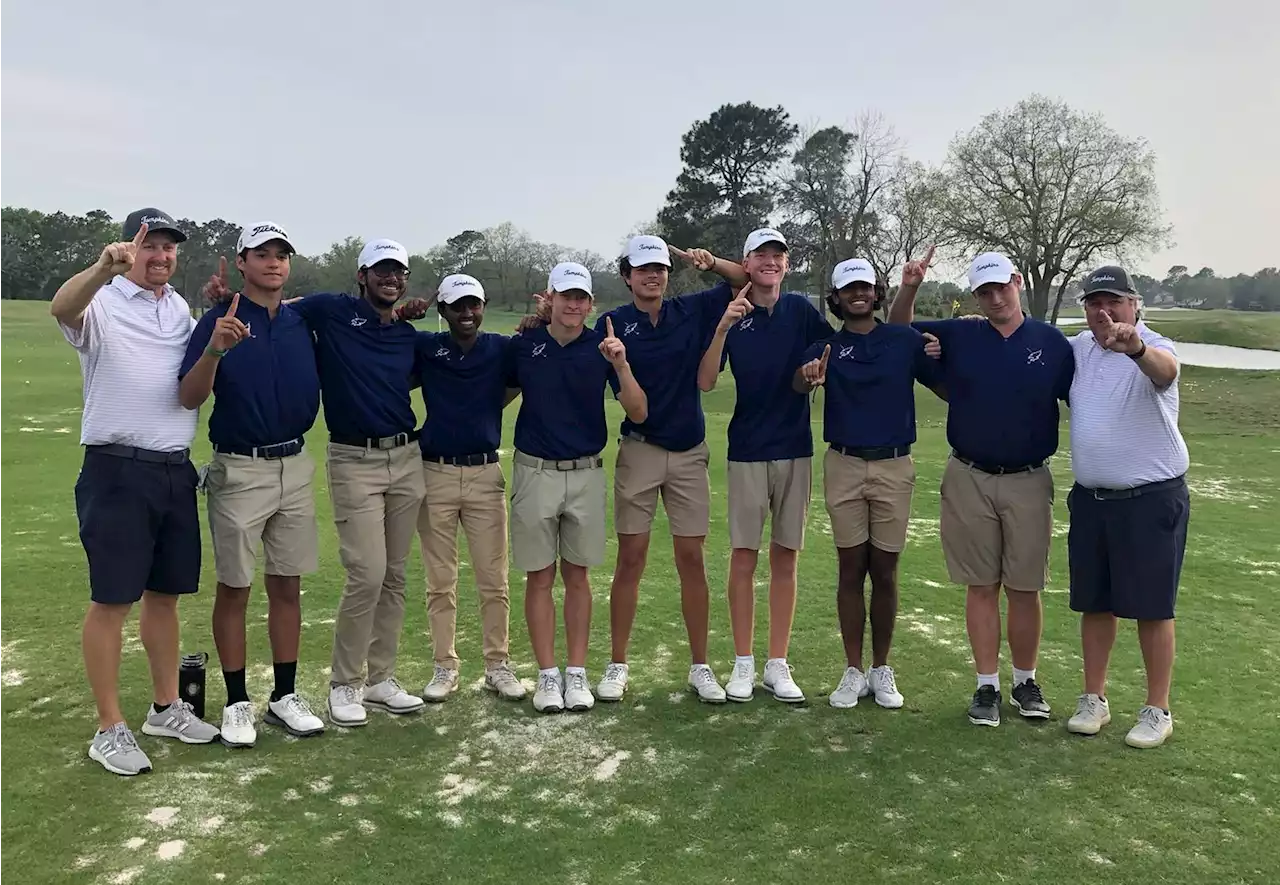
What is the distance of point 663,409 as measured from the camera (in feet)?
16.8

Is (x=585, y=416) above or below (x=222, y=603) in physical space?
above

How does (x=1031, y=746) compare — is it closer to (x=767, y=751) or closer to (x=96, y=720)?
(x=767, y=751)

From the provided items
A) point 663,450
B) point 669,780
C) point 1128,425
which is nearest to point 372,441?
point 663,450

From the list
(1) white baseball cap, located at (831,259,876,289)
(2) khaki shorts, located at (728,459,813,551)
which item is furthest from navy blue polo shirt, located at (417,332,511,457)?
(1) white baseball cap, located at (831,259,876,289)

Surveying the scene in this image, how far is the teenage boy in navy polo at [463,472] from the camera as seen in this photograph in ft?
16.5

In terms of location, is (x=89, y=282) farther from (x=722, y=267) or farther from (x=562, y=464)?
(x=722, y=267)

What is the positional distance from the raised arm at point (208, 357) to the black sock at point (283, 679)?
1.37m

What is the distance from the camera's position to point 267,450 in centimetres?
450

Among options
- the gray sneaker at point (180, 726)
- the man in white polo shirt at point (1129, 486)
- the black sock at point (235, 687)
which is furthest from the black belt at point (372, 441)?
the man in white polo shirt at point (1129, 486)

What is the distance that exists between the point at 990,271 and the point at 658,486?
2078 millimetres

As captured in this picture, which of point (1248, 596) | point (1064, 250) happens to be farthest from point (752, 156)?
point (1248, 596)

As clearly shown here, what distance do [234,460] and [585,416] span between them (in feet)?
5.76

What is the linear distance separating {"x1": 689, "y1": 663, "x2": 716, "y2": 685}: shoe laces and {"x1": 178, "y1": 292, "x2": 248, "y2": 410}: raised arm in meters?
2.87

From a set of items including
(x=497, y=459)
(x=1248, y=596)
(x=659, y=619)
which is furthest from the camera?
(x=1248, y=596)
